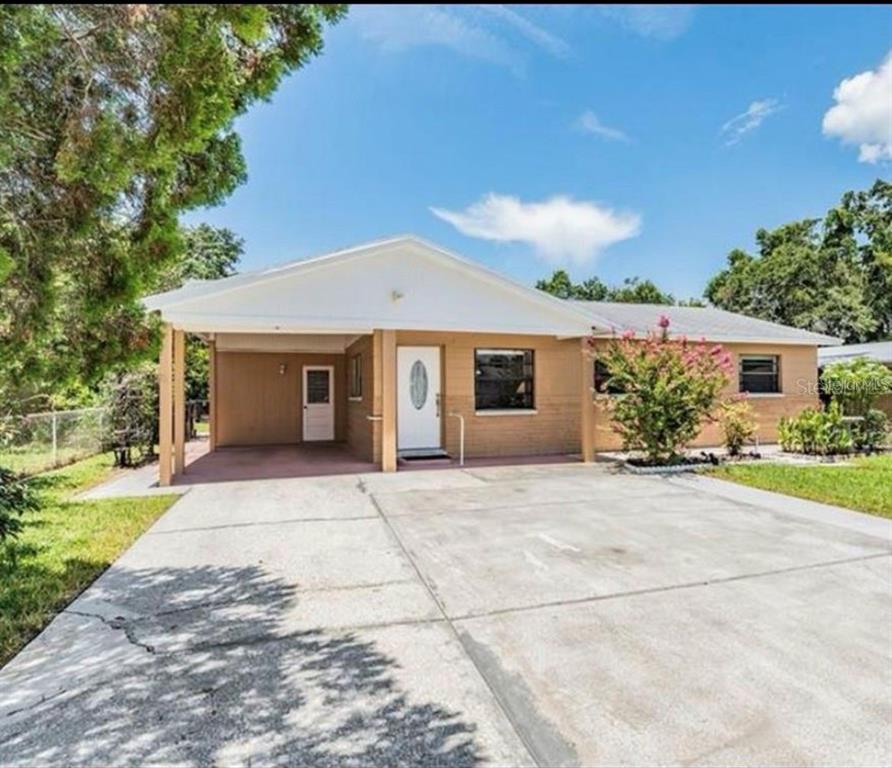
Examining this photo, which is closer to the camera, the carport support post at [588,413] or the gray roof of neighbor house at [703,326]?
the carport support post at [588,413]

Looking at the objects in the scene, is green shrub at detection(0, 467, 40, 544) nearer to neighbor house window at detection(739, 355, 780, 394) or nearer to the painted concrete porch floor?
the painted concrete porch floor

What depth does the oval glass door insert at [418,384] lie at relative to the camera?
41.3 feet

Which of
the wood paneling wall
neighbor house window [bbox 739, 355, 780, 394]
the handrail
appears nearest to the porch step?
the handrail

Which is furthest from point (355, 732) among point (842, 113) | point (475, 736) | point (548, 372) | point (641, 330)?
point (842, 113)

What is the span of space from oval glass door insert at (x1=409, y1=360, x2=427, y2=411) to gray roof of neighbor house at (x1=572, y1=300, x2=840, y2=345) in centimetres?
408

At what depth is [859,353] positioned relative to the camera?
22156mm

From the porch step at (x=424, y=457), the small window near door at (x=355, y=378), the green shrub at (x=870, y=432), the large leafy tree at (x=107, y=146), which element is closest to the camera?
the large leafy tree at (x=107, y=146)

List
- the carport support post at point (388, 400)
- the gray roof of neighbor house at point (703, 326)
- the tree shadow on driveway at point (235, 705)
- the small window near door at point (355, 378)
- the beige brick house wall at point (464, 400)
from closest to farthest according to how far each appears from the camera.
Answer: the tree shadow on driveway at point (235, 705), the carport support post at point (388, 400), the beige brick house wall at point (464, 400), the small window near door at point (355, 378), the gray roof of neighbor house at point (703, 326)

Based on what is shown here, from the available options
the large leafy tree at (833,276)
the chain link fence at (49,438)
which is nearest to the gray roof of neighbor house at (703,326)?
the chain link fence at (49,438)

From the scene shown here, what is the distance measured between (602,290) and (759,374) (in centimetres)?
2972

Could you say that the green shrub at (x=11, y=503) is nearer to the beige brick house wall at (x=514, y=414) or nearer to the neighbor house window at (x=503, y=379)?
the beige brick house wall at (x=514, y=414)

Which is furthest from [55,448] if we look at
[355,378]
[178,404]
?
[355,378]

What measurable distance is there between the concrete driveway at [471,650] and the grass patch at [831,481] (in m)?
1.54

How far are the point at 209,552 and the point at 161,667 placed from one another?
8.53 ft
